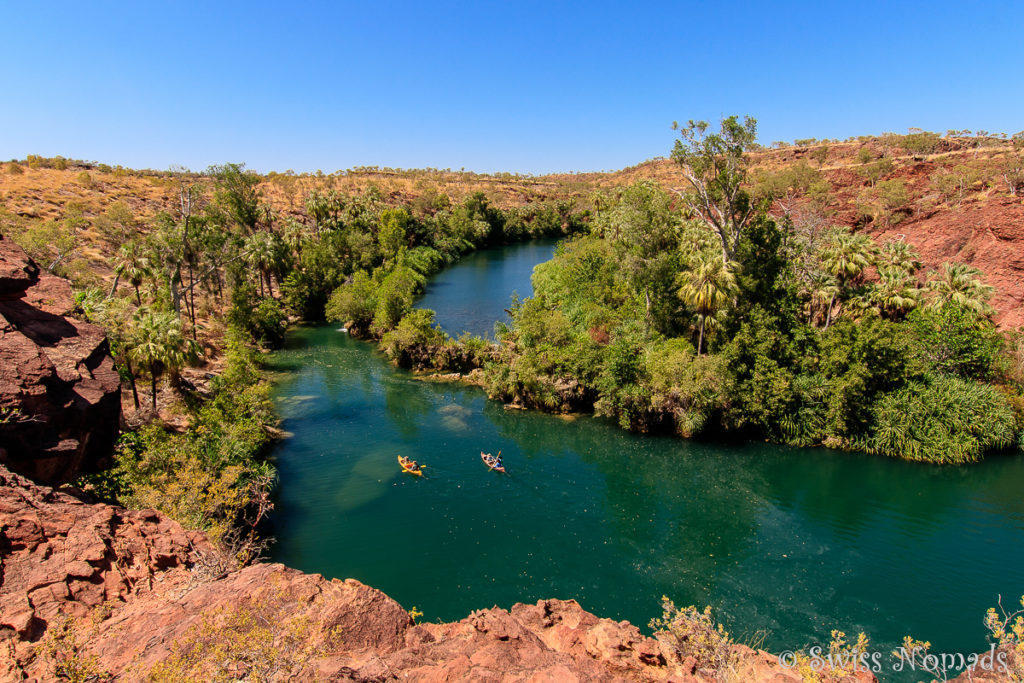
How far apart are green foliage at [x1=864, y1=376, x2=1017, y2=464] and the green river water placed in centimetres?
100

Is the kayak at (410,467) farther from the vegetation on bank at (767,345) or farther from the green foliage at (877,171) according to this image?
the green foliage at (877,171)

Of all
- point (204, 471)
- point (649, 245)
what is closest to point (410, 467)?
point (204, 471)

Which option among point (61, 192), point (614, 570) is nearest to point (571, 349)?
point (614, 570)

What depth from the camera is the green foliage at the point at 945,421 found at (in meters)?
24.7

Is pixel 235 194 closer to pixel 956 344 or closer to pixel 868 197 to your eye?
pixel 956 344

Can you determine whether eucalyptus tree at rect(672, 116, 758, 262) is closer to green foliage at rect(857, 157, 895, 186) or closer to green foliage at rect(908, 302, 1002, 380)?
green foliage at rect(908, 302, 1002, 380)

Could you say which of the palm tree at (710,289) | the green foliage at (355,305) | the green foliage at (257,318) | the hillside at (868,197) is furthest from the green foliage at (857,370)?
the green foliage at (257,318)

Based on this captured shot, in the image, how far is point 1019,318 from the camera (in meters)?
29.3

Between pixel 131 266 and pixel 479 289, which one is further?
pixel 479 289

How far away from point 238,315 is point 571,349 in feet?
102

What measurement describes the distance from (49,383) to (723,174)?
105 ft

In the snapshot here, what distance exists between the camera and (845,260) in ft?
102

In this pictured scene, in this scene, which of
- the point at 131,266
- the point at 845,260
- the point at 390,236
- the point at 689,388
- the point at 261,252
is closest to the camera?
the point at 689,388

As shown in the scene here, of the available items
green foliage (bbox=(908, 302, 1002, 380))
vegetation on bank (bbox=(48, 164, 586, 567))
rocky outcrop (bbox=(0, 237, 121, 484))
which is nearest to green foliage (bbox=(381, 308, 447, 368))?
vegetation on bank (bbox=(48, 164, 586, 567))
